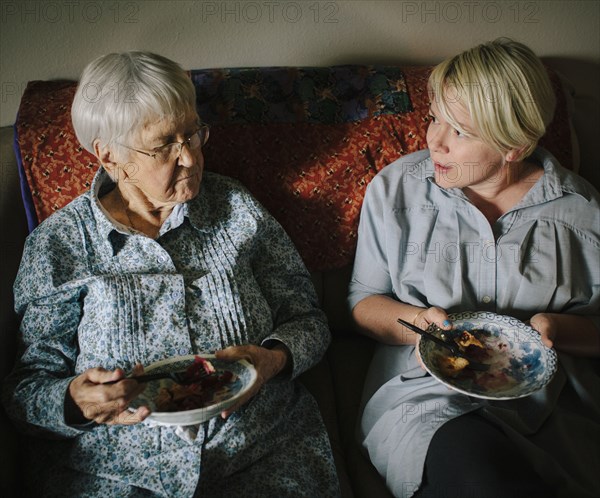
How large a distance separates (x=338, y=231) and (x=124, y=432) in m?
0.88

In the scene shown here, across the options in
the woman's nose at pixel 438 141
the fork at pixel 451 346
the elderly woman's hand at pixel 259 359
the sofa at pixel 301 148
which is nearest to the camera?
the elderly woman's hand at pixel 259 359

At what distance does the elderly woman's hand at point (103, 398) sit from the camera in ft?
3.92

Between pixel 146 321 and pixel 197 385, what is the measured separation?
9.5 inches

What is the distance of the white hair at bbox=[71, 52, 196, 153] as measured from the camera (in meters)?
1.40

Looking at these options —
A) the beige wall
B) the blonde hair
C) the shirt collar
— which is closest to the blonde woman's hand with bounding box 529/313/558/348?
the blonde hair

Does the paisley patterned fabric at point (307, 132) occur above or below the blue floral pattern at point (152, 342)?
above

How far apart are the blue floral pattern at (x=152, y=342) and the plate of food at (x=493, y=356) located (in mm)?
359

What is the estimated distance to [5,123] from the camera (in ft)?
6.58

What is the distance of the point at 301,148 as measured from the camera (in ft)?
5.88

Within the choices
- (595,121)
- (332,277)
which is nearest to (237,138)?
(332,277)

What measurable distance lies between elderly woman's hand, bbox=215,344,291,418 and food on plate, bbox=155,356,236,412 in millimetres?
42

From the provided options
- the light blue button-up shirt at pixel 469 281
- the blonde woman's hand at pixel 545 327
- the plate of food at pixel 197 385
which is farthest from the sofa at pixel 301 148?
the blonde woman's hand at pixel 545 327

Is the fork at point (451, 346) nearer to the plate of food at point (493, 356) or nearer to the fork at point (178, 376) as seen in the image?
the plate of food at point (493, 356)

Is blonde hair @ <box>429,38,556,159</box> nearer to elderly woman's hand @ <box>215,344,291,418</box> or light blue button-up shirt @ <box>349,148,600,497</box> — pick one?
light blue button-up shirt @ <box>349,148,600,497</box>
